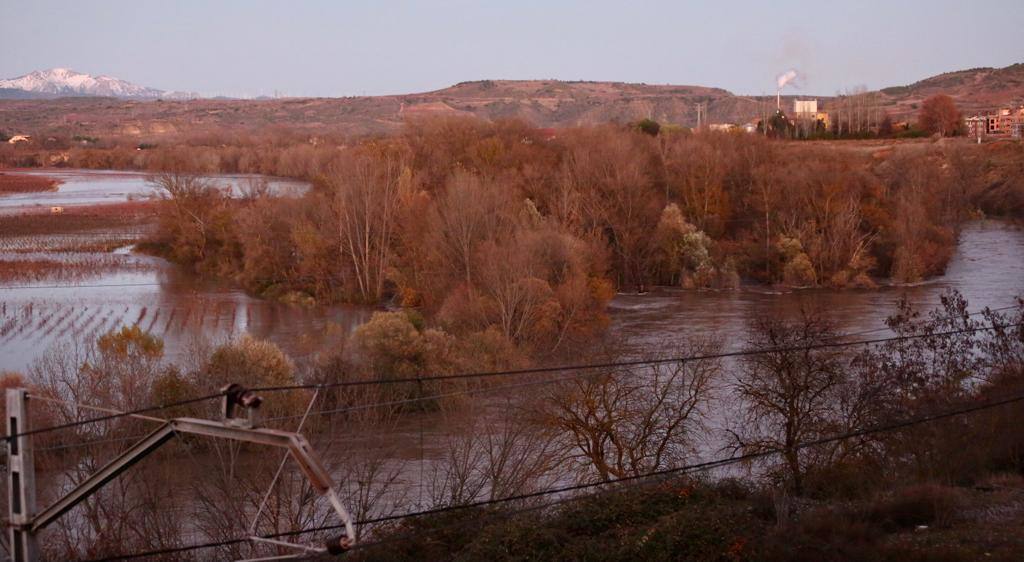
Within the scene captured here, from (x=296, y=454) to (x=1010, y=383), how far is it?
9.27 meters

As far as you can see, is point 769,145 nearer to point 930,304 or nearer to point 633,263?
point 633,263

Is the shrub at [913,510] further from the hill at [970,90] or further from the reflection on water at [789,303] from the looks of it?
the hill at [970,90]

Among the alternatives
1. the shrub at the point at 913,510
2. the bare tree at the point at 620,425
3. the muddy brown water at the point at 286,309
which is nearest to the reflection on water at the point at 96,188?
the muddy brown water at the point at 286,309

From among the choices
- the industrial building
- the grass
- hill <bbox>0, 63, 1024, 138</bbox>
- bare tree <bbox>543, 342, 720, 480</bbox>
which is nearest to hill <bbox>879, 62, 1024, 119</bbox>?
hill <bbox>0, 63, 1024, 138</bbox>

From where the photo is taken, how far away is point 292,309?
23.8 meters

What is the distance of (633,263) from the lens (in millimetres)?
26469

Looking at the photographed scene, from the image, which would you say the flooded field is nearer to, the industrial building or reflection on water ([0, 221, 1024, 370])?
reflection on water ([0, 221, 1024, 370])

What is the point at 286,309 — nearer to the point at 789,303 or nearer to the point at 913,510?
the point at 789,303

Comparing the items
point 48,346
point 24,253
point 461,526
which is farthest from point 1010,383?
point 24,253

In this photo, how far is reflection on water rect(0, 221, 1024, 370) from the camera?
1892cm

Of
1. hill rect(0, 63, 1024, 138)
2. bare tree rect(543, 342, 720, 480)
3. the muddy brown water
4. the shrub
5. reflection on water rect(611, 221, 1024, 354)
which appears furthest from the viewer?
hill rect(0, 63, 1024, 138)

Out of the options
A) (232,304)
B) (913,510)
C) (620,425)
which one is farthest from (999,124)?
(913,510)

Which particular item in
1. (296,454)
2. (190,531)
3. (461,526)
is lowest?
(190,531)

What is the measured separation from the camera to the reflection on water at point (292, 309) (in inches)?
745
